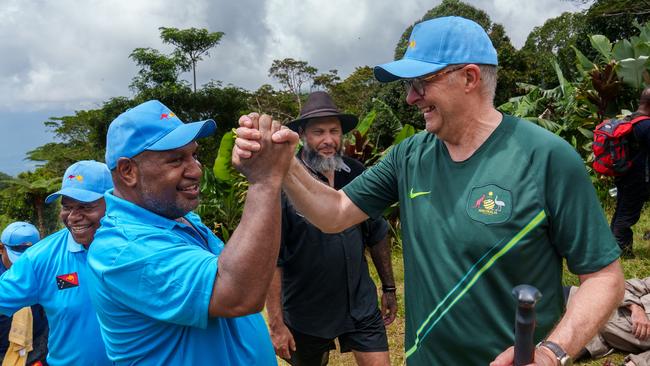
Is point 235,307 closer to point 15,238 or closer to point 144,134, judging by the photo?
point 144,134

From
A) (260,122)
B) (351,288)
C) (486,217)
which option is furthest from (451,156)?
(351,288)

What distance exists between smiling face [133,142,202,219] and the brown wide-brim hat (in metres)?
1.95

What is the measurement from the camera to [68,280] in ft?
10.1

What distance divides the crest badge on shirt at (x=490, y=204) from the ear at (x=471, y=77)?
0.40 metres

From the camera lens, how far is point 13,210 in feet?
63.2

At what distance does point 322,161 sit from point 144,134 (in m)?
1.86

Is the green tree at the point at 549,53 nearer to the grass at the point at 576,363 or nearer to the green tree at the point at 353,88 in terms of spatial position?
the grass at the point at 576,363

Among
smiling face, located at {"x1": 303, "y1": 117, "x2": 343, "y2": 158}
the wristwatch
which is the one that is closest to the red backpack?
smiling face, located at {"x1": 303, "y1": 117, "x2": 343, "y2": 158}

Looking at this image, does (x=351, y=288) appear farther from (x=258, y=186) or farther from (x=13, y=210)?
(x=13, y=210)

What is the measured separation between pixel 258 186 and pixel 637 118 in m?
5.25

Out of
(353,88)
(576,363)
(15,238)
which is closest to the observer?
(576,363)

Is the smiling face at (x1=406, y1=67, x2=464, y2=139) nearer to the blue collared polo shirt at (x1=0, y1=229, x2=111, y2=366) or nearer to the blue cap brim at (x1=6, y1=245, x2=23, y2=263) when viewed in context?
the blue collared polo shirt at (x1=0, y1=229, x2=111, y2=366)

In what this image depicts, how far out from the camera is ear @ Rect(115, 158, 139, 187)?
189cm

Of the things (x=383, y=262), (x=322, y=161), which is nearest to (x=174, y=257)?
(x=322, y=161)
